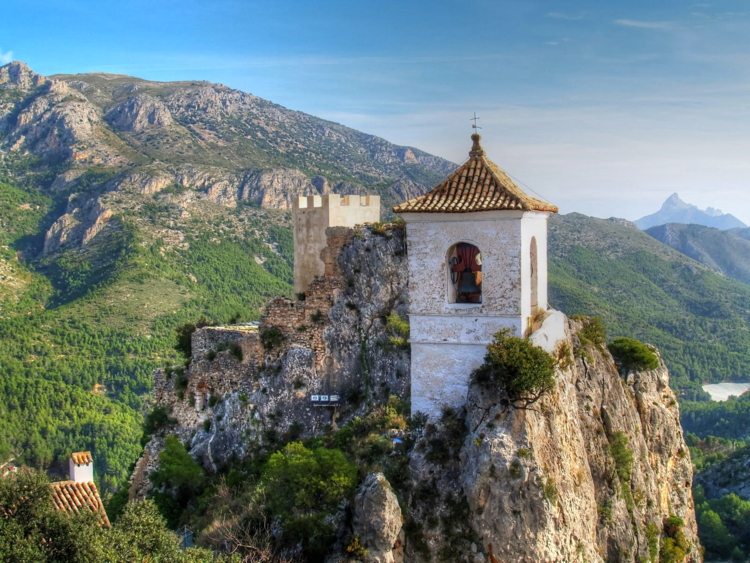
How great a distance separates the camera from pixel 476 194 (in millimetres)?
18141

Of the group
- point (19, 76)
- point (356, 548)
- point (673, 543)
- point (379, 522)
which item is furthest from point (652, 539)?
point (19, 76)

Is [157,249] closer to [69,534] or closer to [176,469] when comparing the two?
[176,469]

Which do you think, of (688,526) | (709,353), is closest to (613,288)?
(709,353)

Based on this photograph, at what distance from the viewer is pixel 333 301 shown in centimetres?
2438

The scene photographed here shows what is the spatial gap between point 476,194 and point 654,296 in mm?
135353

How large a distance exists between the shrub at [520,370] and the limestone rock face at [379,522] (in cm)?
342

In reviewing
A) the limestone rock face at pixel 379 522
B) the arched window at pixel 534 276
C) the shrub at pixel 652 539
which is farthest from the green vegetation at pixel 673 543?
the limestone rock face at pixel 379 522

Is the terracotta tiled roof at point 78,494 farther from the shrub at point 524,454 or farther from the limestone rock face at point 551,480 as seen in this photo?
the shrub at point 524,454

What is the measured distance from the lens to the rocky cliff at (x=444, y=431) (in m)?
16.1

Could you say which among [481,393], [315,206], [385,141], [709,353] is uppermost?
[385,141]

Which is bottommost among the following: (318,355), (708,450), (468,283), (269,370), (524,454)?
(708,450)

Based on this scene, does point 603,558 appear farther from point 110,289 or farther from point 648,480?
point 110,289

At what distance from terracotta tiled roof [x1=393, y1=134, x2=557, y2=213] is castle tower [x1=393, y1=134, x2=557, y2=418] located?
0.08 ft

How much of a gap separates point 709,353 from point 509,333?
5325 inches
